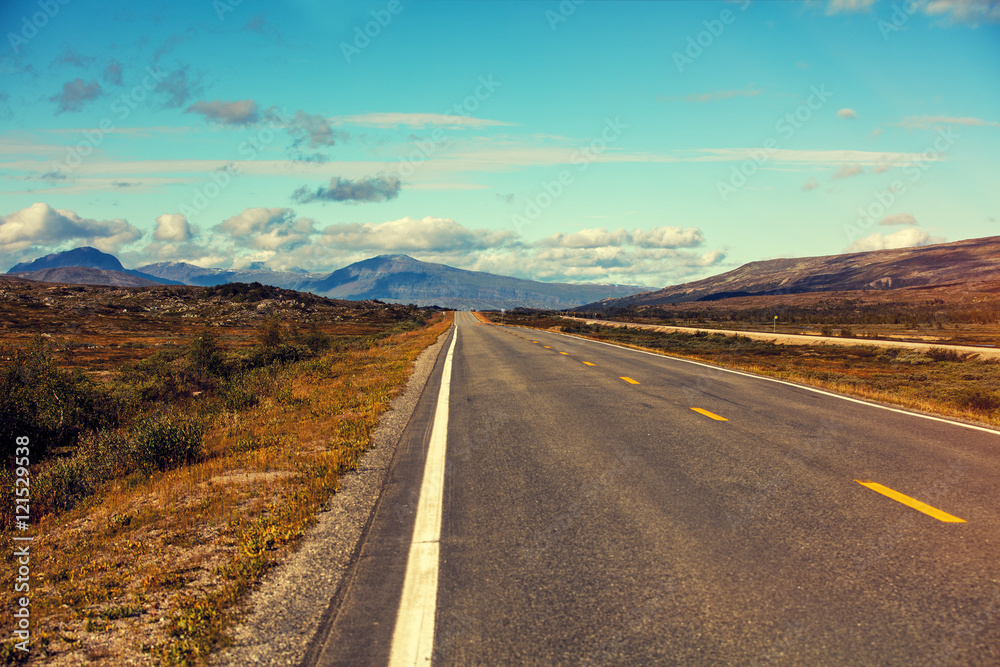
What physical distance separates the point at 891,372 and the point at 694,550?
91.2 feet

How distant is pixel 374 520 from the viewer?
16.6 ft

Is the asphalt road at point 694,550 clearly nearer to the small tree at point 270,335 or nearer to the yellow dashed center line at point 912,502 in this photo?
the yellow dashed center line at point 912,502

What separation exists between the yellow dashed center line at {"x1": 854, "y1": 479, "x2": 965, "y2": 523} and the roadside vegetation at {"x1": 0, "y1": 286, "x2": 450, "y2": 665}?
214 inches

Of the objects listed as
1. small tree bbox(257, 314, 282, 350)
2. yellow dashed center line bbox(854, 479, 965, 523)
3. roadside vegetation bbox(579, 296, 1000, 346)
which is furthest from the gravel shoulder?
roadside vegetation bbox(579, 296, 1000, 346)

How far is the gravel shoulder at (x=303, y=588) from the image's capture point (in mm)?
3092

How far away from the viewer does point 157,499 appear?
6035mm

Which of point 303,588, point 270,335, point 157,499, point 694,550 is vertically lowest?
point 157,499

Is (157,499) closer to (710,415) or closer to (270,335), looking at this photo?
(710,415)

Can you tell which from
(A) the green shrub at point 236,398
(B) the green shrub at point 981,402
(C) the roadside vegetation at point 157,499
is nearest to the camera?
(C) the roadside vegetation at point 157,499

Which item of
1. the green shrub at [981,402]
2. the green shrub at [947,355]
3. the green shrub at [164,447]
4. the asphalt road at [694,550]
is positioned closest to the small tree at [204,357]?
the green shrub at [164,447]

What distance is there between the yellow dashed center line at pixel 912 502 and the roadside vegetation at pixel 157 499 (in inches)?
214

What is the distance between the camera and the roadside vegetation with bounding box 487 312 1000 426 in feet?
41.7

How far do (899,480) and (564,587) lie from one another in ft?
14.2

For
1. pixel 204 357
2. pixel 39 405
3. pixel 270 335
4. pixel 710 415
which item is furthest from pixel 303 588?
pixel 270 335
